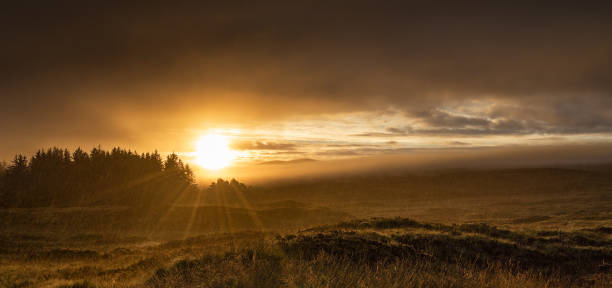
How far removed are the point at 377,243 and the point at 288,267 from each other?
6757mm

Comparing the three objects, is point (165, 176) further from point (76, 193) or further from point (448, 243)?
point (448, 243)

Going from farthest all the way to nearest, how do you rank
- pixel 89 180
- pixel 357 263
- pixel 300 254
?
pixel 89 180
pixel 300 254
pixel 357 263

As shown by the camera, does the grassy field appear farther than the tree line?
No

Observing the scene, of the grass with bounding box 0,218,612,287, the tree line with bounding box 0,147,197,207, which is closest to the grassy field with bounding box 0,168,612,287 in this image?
the grass with bounding box 0,218,612,287

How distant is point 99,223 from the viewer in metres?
37.4

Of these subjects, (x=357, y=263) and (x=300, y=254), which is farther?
(x=300, y=254)

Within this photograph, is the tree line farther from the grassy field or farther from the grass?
the grass

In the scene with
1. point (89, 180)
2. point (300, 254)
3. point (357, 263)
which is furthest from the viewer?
point (89, 180)

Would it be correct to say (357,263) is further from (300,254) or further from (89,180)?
(89,180)

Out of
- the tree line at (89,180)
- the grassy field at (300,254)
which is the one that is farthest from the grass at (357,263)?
the tree line at (89,180)

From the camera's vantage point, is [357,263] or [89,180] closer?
[357,263]

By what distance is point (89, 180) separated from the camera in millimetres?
60219

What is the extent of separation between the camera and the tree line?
2211 inches

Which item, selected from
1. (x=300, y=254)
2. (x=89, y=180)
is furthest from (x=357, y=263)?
(x=89, y=180)
